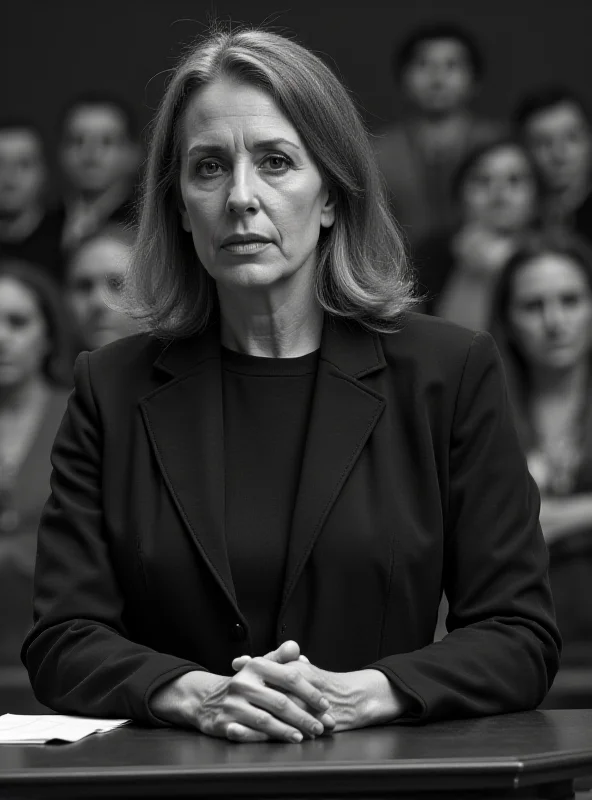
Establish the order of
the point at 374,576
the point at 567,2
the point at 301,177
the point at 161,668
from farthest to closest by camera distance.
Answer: the point at 567,2 → the point at 301,177 → the point at 374,576 → the point at 161,668

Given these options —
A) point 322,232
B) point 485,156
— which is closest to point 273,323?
point 322,232

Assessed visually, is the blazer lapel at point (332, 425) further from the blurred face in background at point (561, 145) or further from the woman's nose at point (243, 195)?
the blurred face in background at point (561, 145)

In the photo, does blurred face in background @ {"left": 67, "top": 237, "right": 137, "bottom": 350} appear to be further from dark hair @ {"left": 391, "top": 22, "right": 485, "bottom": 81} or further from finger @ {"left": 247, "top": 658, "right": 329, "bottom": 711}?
finger @ {"left": 247, "top": 658, "right": 329, "bottom": 711}

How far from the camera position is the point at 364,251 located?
2.79m

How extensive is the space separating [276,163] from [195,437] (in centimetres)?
50

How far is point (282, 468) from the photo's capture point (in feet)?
8.57

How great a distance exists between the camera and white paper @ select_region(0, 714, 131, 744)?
2.16m

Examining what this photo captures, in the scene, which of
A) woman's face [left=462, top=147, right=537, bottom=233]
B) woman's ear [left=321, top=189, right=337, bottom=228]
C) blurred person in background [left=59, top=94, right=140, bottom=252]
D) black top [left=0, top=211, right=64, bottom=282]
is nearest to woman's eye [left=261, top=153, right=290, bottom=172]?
woman's ear [left=321, top=189, right=337, bottom=228]

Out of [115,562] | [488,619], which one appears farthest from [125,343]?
[488,619]

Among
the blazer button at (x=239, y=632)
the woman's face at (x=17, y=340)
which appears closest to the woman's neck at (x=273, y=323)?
the blazer button at (x=239, y=632)

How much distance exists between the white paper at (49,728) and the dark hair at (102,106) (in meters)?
5.08

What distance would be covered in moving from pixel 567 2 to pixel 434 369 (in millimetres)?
4772

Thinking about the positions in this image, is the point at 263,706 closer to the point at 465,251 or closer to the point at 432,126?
the point at 465,251

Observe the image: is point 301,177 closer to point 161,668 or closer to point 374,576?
point 374,576
